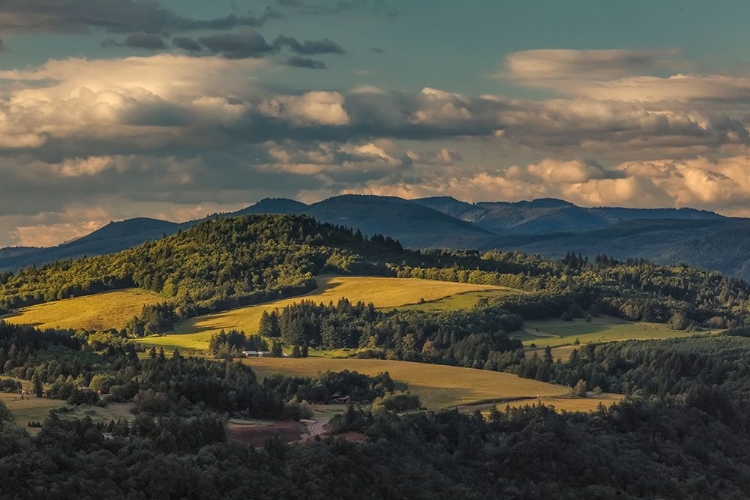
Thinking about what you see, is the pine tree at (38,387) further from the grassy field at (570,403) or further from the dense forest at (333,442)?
the grassy field at (570,403)

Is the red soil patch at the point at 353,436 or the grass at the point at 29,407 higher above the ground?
the grass at the point at 29,407

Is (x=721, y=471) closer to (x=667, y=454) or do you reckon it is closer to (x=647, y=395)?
(x=667, y=454)

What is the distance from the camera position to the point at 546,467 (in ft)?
457

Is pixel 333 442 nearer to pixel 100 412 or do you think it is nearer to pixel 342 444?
pixel 342 444

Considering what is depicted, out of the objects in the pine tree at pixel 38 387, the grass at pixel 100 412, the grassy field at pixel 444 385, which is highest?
the pine tree at pixel 38 387

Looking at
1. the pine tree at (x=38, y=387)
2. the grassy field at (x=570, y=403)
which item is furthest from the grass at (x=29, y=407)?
the grassy field at (x=570, y=403)

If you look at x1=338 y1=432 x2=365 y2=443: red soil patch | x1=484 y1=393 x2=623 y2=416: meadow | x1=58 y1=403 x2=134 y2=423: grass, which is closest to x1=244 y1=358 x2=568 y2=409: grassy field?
x1=484 y1=393 x2=623 y2=416: meadow

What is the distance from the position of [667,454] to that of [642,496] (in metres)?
15.2

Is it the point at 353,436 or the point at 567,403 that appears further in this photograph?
the point at 567,403

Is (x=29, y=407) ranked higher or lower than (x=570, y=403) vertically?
higher

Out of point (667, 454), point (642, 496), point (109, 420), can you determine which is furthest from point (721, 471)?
point (109, 420)

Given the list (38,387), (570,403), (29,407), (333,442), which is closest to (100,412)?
(29,407)

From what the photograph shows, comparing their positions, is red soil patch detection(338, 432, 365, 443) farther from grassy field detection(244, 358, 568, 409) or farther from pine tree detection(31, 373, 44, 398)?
grassy field detection(244, 358, 568, 409)

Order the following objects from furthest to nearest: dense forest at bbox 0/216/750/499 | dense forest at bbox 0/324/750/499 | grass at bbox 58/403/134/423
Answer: grass at bbox 58/403/134/423, dense forest at bbox 0/216/750/499, dense forest at bbox 0/324/750/499
